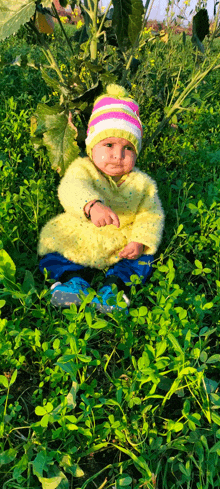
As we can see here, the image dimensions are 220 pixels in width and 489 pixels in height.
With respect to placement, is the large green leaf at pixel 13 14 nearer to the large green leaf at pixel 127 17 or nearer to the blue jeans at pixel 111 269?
the large green leaf at pixel 127 17

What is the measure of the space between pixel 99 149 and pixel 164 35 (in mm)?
1754

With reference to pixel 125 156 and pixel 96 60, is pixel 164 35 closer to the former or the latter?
pixel 96 60

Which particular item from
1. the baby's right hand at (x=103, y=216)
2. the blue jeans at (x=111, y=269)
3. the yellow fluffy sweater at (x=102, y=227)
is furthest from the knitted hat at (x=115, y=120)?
the blue jeans at (x=111, y=269)

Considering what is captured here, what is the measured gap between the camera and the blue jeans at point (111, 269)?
214 cm

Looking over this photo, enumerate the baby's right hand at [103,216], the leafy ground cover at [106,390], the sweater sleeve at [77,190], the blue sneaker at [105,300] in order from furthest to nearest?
the sweater sleeve at [77,190], the baby's right hand at [103,216], the blue sneaker at [105,300], the leafy ground cover at [106,390]

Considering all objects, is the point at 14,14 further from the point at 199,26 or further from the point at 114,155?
the point at 199,26

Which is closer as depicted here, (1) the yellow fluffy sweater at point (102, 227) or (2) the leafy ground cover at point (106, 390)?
(2) the leafy ground cover at point (106, 390)

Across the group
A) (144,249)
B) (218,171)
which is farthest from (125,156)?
(218,171)

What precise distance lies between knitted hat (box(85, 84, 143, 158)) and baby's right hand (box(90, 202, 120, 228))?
45 cm

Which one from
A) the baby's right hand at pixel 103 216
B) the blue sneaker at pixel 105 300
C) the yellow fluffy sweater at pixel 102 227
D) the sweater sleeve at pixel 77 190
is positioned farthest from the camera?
the yellow fluffy sweater at pixel 102 227

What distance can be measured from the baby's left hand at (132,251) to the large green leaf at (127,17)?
3.58ft

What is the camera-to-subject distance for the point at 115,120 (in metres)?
2.11

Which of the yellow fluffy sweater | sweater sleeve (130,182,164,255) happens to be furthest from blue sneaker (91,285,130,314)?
sweater sleeve (130,182,164,255)

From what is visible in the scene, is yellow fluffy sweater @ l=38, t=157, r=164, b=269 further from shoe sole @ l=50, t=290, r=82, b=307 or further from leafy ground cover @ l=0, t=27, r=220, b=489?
shoe sole @ l=50, t=290, r=82, b=307
